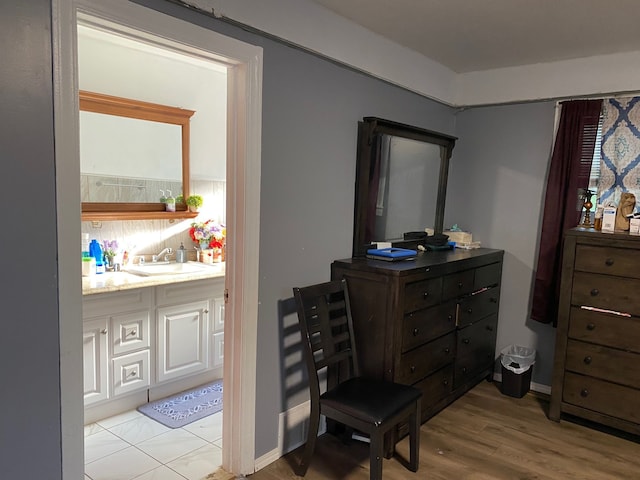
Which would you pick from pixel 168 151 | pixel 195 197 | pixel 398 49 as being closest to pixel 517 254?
pixel 398 49

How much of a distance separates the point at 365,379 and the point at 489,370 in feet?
5.26

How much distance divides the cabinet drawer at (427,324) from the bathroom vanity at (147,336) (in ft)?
4.80

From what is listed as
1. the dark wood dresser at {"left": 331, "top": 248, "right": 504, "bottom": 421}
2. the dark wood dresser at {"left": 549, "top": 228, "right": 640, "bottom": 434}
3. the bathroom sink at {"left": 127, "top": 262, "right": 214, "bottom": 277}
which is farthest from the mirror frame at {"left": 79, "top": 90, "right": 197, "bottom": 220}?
the dark wood dresser at {"left": 549, "top": 228, "right": 640, "bottom": 434}

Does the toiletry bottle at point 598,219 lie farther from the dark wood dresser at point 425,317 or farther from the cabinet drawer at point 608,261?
the dark wood dresser at point 425,317

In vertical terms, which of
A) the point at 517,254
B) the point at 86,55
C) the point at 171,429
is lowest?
the point at 171,429

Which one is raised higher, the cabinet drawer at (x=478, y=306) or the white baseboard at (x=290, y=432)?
the cabinet drawer at (x=478, y=306)

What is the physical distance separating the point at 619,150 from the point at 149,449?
340 cm

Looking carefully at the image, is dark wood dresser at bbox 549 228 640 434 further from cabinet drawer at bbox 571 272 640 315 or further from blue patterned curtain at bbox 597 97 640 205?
blue patterned curtain at bbox 597 97 640 205

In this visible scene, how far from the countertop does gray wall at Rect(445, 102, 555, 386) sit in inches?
80.5

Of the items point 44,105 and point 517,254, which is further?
point 517,254

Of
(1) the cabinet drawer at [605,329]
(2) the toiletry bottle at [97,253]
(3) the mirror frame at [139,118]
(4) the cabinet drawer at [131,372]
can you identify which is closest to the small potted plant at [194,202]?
(3) the mirror frame at [139,118]

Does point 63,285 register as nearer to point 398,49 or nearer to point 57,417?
point 57,417

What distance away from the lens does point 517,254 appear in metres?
3.57

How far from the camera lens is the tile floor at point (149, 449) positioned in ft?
7.86
